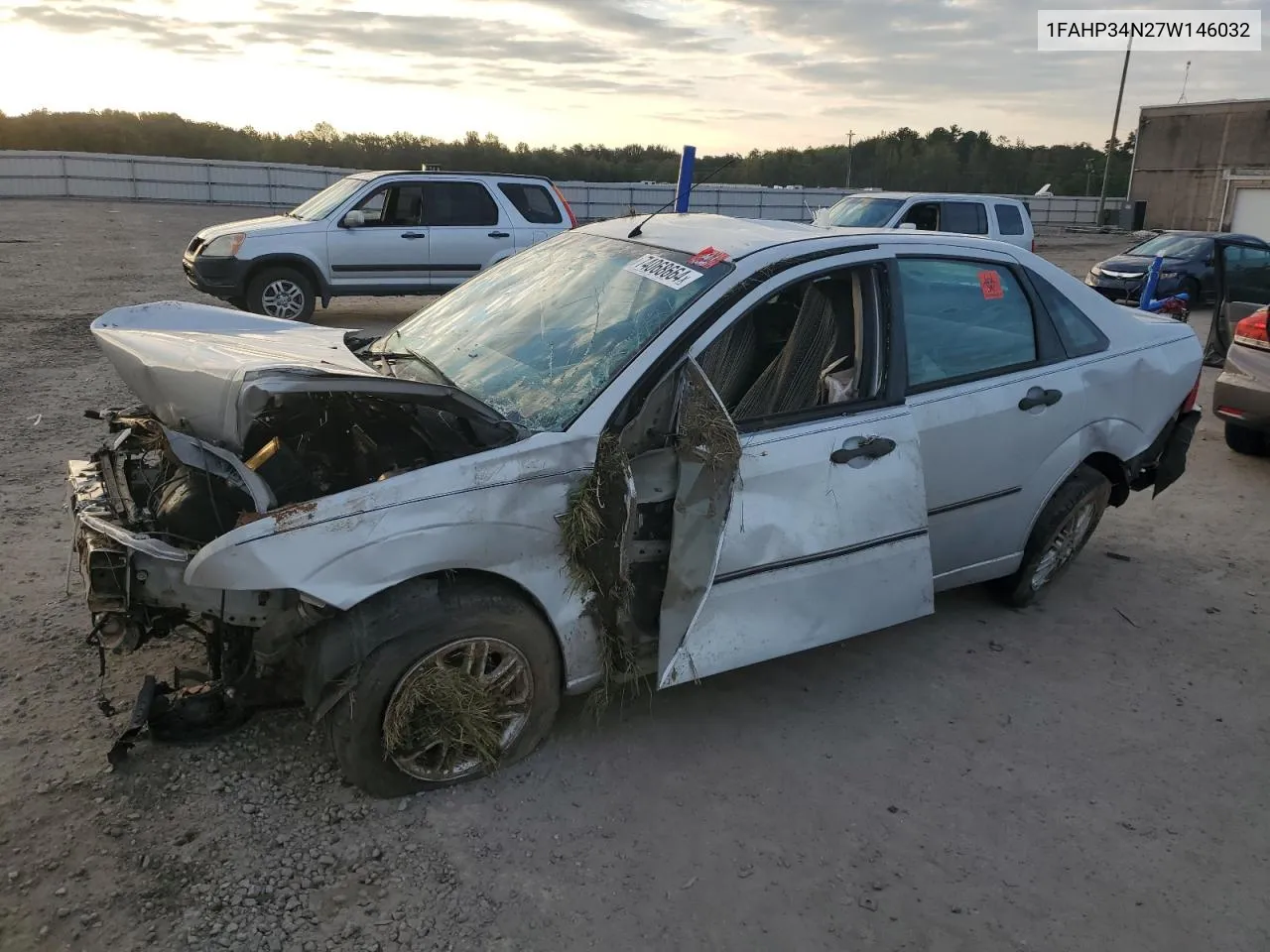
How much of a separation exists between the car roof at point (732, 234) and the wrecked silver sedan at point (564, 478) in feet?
0.07

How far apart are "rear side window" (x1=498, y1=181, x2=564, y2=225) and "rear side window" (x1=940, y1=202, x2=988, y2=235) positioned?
17.7 feet

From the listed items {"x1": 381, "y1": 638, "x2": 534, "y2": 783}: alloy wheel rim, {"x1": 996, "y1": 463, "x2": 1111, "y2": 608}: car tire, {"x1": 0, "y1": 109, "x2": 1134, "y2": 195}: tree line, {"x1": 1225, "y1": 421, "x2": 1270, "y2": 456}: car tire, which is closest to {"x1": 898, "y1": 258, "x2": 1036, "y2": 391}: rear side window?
{"x1": 996, "y1": 463, "x2": 1111, "y2": 608}: car tire

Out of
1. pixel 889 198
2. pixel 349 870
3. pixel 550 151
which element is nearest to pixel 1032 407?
pixel 349 870

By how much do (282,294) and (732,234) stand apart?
27.8 feet

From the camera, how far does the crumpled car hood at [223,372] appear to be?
118 inches

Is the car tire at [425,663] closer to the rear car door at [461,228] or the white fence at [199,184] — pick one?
the rear car door at [461,228]

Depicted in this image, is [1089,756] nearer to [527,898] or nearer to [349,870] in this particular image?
[527,898]

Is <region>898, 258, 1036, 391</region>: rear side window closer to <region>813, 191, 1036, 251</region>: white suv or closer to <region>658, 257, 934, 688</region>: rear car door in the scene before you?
<region>658, 257, 934, 688</region>: rear car door

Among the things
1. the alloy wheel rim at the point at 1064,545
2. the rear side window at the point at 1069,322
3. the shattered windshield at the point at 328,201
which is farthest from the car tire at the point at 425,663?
the shattered windshield at the point at 328,201

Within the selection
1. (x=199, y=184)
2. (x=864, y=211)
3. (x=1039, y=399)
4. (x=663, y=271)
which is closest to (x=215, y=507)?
(x=663, y=271)

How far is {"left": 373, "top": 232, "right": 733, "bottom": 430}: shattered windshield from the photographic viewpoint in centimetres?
330

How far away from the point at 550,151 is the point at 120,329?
50099 millimetres

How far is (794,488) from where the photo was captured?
3307 millimetres

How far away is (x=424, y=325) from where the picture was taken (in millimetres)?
→ 4227
